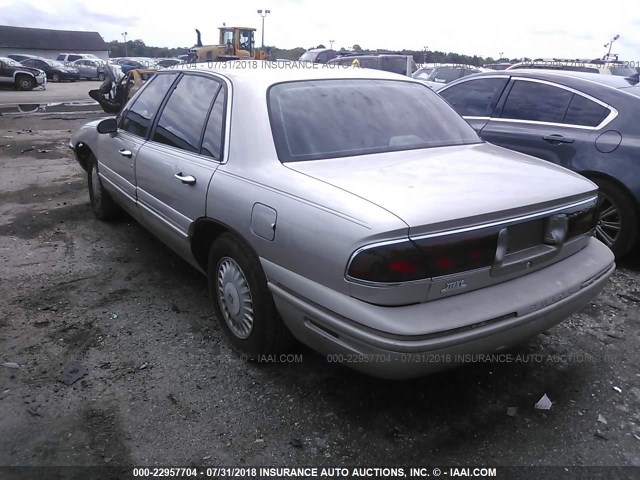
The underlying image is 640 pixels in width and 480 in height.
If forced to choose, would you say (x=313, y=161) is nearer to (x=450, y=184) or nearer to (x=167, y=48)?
(x=450, y=184)

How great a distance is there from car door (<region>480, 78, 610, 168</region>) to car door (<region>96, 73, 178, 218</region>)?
127 inches

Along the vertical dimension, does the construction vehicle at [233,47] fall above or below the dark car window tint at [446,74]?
above

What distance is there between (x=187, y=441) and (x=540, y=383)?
191 cm

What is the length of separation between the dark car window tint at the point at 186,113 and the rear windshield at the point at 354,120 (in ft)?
1.88

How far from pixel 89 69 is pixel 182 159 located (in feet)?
127

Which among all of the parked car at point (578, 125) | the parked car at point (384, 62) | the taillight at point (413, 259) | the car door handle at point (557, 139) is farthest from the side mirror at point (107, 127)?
the parked car at point (384, 62)

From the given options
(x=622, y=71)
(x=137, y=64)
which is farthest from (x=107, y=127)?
(x=137, y=64)

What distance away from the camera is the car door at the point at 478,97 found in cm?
539

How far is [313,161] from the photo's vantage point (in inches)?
106

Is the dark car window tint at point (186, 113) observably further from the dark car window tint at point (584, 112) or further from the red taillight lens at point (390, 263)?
the dark car window tint at point (584, 112)

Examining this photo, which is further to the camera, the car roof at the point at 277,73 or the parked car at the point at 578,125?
the parked car at the point at 578,125

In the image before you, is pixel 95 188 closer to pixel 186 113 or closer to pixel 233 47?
pixel 186 113

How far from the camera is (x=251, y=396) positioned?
8.98 feet

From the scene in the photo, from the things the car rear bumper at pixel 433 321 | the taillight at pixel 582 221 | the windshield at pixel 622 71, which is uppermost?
the windshield at pixel 622 71
